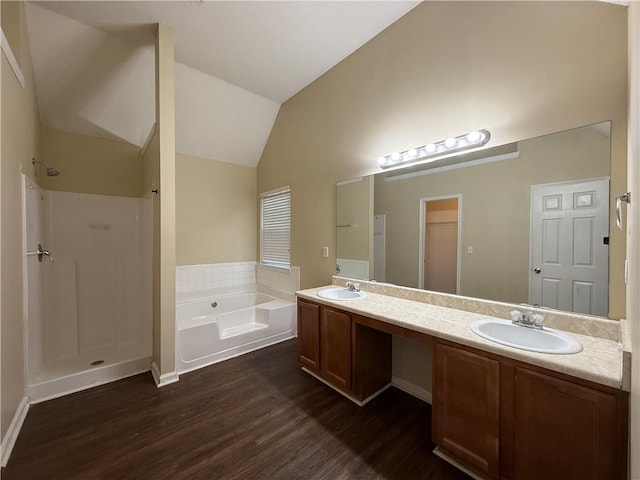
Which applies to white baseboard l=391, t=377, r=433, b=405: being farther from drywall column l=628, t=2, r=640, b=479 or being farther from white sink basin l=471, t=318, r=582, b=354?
drywall column l=628, t=2, r=640, b=479

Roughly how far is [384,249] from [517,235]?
3.30 feet

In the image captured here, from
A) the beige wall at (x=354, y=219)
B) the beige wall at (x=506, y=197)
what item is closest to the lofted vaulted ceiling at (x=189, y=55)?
the beige wall at (x=354, y=219)

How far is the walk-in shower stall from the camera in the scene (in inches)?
90.1

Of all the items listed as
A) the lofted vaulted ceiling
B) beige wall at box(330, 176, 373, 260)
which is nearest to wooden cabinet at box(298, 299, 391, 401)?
beige wall at box(330, 176, 373, 260)

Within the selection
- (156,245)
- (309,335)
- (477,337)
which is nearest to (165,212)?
(156,245)

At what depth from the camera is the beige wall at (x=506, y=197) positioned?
1.41 m

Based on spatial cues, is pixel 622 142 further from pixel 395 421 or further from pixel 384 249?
pixel 395 421

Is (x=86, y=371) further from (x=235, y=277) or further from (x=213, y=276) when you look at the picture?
(x=235, y=277)

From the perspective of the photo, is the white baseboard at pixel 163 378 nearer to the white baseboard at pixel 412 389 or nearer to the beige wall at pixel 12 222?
the beige wall at pixel 12 222

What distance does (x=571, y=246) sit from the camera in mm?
1432

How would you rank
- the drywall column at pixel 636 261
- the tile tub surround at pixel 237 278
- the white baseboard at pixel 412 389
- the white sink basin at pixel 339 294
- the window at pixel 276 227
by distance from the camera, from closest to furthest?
the drywall column at pixel 636 261, the white baseboard at pixel 412 389, the white sink basin at pixel 339 294, the tile tub surround at pixel 237 278, the window at pixel 276 227

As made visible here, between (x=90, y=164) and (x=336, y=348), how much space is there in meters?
3.45

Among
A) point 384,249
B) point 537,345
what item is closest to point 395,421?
point 537,345

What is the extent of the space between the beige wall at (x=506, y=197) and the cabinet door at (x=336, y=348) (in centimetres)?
71
